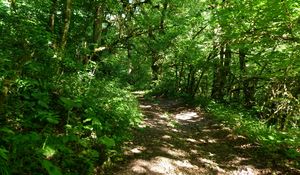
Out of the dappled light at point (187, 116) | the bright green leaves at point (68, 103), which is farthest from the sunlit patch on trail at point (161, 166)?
the dappled light at point (187, 116)

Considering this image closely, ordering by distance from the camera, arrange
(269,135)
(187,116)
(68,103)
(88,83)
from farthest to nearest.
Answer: (187,116) → (269,135) → (88,83) → (68,103)

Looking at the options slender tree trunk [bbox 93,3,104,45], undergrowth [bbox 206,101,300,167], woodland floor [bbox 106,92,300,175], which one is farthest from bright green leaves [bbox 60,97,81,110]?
slender tree trunk [bbox 93,3,104,45]

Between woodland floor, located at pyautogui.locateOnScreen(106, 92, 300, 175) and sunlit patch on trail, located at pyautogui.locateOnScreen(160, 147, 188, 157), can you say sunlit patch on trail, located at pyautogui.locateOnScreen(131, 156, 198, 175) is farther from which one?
sunlit patch on trail, located at pyautogui.locateOnScreen(160, 147, 188, 157)

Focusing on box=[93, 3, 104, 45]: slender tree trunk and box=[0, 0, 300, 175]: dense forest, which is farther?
box=[93, 3, 104, 45]: slender tree trunk

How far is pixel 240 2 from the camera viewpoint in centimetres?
993

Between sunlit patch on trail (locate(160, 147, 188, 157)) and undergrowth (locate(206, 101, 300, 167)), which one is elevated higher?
undergrowth (locate(206, 101, 300, 167))

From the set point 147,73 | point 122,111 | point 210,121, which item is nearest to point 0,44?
point 122,111

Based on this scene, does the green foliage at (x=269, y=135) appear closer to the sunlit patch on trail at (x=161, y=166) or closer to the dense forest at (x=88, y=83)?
the dense forest at (x=88, y=83)

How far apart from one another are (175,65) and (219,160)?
1387 cm

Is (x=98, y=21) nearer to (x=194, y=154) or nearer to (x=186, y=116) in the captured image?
(x=186, y=116)

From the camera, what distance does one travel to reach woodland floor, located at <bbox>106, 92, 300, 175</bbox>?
7312mm

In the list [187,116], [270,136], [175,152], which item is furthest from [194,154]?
[187,116]

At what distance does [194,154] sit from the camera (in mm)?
8812

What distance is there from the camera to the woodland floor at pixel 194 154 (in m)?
7.31
